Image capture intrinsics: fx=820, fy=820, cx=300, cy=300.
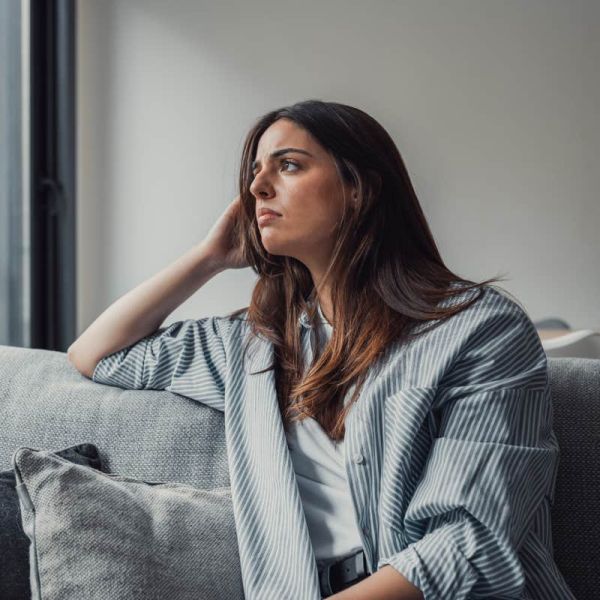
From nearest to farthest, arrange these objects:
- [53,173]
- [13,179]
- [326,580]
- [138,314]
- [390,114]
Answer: [326,580], [138,314], [13,179], [53,173], [390,114]

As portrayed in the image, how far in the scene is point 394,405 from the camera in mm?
1235

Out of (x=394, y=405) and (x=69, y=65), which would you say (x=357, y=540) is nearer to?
(x=394, y=405)

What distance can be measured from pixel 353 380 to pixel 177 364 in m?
0.36

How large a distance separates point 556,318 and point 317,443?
6.86 ft

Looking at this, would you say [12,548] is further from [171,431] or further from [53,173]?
[53,173]

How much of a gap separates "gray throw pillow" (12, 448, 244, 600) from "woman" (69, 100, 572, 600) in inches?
3.0

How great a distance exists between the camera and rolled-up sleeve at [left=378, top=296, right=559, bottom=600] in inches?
43.5

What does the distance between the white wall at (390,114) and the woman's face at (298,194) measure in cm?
170

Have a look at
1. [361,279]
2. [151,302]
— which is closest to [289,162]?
[361,279]

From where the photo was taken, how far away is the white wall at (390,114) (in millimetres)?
3117

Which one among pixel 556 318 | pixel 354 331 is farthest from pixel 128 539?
pixel 556 318

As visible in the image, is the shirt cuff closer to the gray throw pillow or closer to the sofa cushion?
the gray throw pillow

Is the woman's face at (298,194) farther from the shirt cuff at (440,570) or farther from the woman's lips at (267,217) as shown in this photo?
the shirt cuff at (440,570)

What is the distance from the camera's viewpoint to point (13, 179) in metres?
2.76
